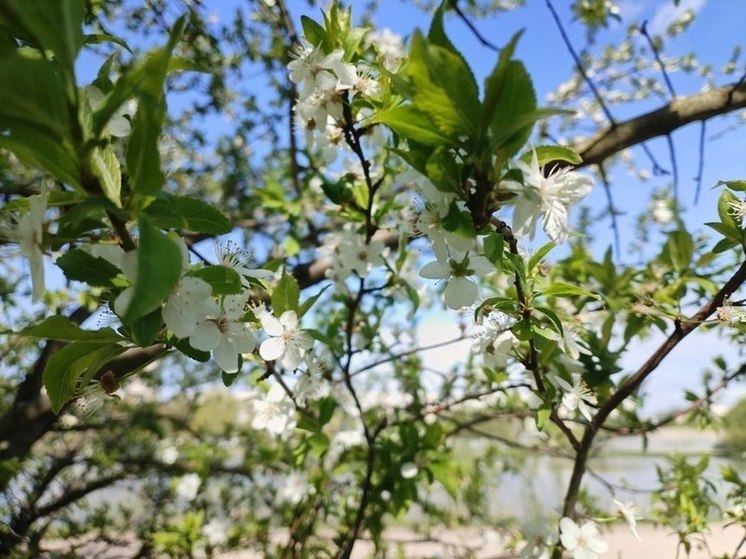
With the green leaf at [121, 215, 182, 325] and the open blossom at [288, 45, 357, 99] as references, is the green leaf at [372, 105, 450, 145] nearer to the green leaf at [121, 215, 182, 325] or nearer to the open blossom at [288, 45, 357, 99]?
the green leaf at [121, 215, 182, 325]

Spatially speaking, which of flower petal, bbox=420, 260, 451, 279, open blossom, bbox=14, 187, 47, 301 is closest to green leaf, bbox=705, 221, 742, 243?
flower petal, bbox=420, 260, 451, 279

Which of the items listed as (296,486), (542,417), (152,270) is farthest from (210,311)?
(296,486)

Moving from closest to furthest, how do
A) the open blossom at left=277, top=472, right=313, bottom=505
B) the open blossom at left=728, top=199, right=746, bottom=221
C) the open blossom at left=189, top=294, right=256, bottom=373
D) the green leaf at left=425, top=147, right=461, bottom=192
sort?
1. the green leaf at left=425, top=147, right=461, bottom=192
2. the open blossom at left=189, top=294, right=256, bottom=373
3. the open blossom at left=728, top=199, right=746, bottom=221
4. the open blossom at left=277, top=472, right=313, bottom=505

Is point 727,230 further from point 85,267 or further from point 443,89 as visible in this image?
point 85,267

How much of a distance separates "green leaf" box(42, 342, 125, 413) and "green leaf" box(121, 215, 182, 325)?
196 millimetres

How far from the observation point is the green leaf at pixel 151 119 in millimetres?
474

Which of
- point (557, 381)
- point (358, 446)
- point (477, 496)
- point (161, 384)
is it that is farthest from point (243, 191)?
point (557, 381)

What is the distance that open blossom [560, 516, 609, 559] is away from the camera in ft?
3.04

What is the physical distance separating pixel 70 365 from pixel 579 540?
86 cm

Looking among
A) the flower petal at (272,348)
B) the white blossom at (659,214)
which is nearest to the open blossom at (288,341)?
the flower petal at (272,348)

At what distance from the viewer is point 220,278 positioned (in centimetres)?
58

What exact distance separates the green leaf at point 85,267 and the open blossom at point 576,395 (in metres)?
0.72

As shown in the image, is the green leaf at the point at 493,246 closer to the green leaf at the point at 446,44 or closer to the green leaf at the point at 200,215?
the green leaf at the point at 446,44

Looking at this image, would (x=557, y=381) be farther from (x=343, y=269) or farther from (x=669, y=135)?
(x=669, y=135)
